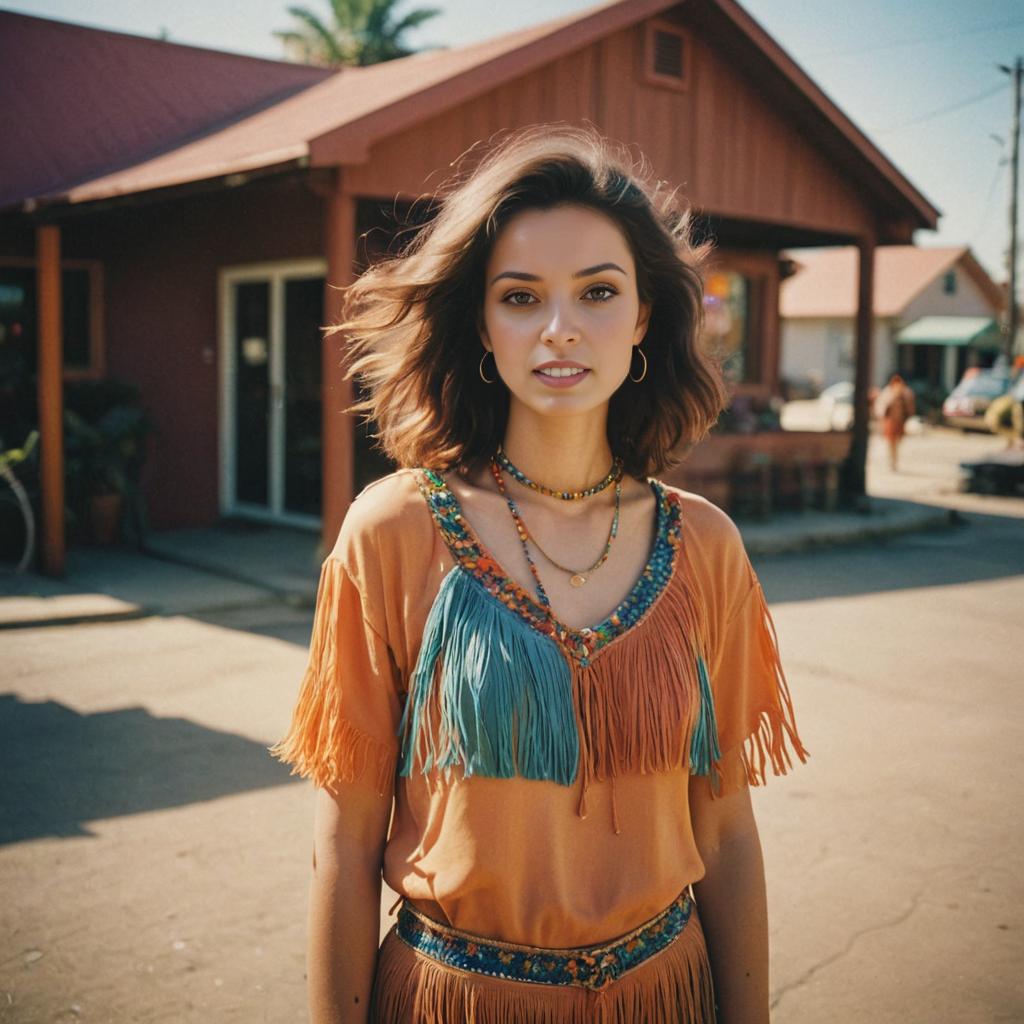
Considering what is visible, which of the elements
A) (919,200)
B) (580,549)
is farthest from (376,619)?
(919,200)

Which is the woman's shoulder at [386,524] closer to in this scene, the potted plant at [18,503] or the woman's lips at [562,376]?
the woman's lips at [562,376]

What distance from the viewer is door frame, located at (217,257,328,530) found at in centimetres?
1056

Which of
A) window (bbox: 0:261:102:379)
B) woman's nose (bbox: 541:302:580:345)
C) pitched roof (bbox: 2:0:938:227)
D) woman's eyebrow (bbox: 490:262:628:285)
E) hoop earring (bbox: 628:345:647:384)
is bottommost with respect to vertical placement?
hoop earring (bbox: 628:345:647:384)

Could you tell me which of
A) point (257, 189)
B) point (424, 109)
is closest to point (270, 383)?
point (257, 189)

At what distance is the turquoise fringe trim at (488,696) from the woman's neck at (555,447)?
287mm

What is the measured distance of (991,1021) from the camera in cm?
302

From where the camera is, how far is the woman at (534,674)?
5.22 feet

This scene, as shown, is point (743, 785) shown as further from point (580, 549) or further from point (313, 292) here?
point (313, 292)

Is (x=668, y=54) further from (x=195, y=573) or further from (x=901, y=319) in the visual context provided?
(x=901, y=319)

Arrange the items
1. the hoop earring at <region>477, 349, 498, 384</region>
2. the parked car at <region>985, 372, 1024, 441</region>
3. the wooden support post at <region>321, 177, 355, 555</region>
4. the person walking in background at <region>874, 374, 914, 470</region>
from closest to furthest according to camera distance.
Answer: the hoop earring at <region>477, 349, 498, 384</region>
the wooden support post at <region>321, 177, 355, 555</region>
the person walking in background at <region>874, 374, 914, 470</region>
the parked car at <region>985, 372, 1024, 441</region>

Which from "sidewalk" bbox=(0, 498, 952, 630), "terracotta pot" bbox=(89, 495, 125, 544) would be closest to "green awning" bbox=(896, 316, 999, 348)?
"sidewalk" bbox=(0, 498, 952, 630)

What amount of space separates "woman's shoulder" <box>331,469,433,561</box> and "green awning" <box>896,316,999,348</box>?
42.4 m

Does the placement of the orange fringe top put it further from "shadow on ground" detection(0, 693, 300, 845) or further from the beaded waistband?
"shadow on ground" detection(0, 693, 300, 845)

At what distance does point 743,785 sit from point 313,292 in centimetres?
906
